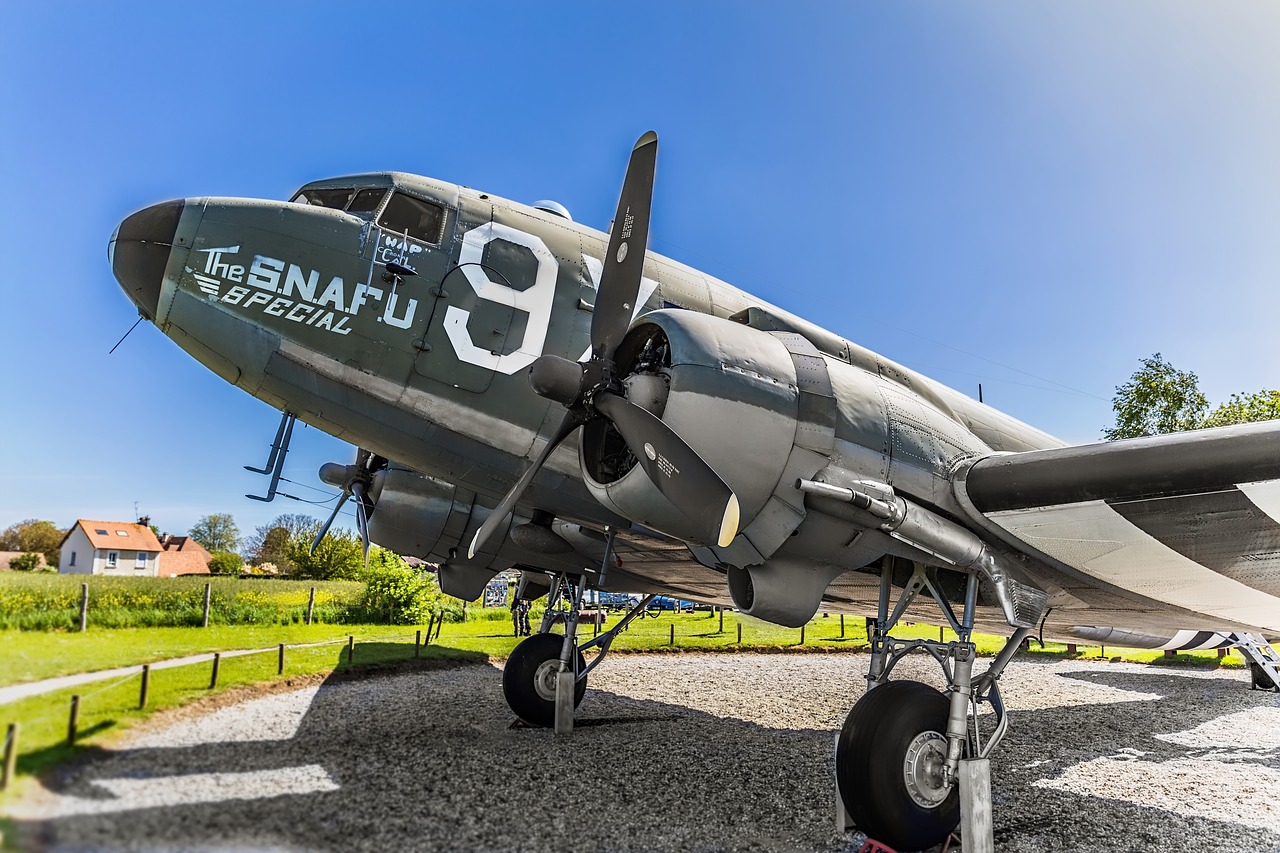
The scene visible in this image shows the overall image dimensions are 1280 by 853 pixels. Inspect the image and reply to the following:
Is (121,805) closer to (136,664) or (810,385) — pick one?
(136,664)

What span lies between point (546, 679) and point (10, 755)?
25.0 ft

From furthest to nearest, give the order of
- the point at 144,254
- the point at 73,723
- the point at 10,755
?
the point at 144,254
the point at 73,723
the point at 10,755

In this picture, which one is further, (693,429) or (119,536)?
(693,429)

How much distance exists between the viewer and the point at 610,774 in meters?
6.36

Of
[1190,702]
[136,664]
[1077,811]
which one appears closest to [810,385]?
[136,664]

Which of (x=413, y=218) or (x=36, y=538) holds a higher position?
(x=413, y=218)

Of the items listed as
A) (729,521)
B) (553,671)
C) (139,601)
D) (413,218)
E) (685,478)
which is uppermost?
(413,218)

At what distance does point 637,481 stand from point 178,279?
327cm

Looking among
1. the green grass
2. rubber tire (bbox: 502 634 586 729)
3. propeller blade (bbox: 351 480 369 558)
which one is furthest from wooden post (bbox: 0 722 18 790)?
propeller blade (bbox: 351 480 369 558)

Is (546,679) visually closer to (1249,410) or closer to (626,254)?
(626,254)

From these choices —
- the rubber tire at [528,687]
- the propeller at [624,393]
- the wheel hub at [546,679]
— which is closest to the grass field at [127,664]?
the propeller at [624,393]

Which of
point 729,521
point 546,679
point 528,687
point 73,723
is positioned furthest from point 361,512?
point 73,723

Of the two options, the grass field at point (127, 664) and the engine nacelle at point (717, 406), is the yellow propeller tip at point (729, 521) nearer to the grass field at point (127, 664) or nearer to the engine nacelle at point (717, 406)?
the engine nacelle at point (717, 406)

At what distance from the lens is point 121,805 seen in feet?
6.81
